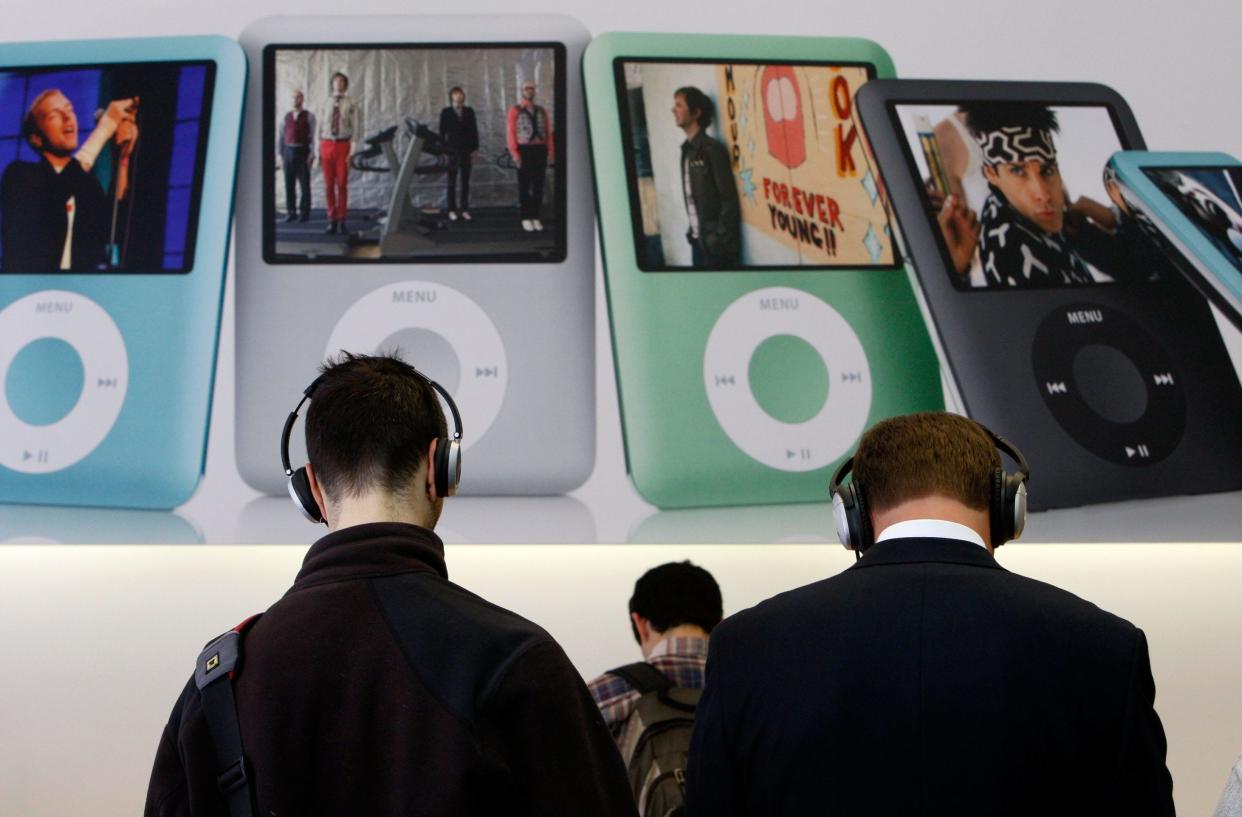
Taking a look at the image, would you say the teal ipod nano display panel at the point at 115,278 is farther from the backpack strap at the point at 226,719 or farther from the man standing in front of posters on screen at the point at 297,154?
the backpack strap at the point at 226,719

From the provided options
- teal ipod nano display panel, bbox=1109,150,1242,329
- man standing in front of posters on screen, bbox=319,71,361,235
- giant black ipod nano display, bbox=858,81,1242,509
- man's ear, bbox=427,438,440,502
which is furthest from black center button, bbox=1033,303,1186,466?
man's ear, bbox=427,438,440,502

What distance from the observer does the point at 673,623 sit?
1823 mm

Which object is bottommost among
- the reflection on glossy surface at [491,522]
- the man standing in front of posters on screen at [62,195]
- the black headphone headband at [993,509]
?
the black headphone headband at [993,509]

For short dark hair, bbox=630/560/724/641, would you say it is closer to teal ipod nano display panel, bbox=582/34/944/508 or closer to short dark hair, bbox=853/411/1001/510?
teal ipod nano display panel, bbox=582/34/944/508

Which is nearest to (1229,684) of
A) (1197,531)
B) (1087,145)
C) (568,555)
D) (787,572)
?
(1197,531)

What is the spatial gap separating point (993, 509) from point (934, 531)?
0.30 feet

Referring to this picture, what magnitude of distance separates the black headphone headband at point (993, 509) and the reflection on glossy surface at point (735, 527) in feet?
2.35

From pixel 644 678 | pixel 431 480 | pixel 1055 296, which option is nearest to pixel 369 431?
pixel 431 480

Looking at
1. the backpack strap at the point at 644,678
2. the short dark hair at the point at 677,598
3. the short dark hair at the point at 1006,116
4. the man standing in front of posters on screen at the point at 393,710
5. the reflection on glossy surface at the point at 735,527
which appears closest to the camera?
the man standing in front of posters on screen at the point at 393,710

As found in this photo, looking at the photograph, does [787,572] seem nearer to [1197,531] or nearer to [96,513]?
[1197,531]

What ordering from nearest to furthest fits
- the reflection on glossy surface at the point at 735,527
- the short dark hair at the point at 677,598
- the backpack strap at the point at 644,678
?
the backpack strap at the point at 644,678 < the short dark hair at the point at 677,598 < the reflection on glossy surface at the point at 735,527

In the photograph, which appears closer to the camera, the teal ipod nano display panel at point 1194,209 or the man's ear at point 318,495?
the man's ear at point 318,495

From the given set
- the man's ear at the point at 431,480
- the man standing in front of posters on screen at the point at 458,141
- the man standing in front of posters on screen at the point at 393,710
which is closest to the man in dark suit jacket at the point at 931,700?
the man standing in front of posters on screen at the point at 393,710

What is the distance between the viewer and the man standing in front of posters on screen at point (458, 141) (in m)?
2.01
